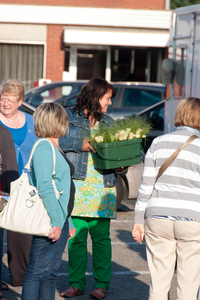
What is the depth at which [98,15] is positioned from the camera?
16.9m

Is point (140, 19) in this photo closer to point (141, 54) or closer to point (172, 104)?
point (141, 54)

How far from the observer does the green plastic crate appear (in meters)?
3.58

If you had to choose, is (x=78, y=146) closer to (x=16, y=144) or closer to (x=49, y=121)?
(x=16, y=144)

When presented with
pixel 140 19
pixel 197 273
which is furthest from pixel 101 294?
pixel 140 19

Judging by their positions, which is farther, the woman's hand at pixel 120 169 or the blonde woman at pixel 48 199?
the woman's hand at pixel 120 169

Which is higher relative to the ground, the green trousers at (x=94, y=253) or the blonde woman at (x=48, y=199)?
the blonde woman at (x=48, y=199)

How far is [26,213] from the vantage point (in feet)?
9.14

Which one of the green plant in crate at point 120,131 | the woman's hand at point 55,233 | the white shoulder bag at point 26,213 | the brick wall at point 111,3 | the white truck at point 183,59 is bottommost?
the woman's hand at point 55,233

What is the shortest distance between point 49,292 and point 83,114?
163 cm

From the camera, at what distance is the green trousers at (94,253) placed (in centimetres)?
389

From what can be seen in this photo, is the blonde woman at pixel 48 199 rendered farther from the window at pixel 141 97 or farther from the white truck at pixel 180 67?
the window at pixel 141 97

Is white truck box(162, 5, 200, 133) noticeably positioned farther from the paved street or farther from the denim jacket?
the denim jacket

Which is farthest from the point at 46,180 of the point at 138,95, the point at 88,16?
the point at 88,16

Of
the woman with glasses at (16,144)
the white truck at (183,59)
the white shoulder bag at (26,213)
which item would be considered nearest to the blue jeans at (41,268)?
the white shoulder bag at (26,213)
